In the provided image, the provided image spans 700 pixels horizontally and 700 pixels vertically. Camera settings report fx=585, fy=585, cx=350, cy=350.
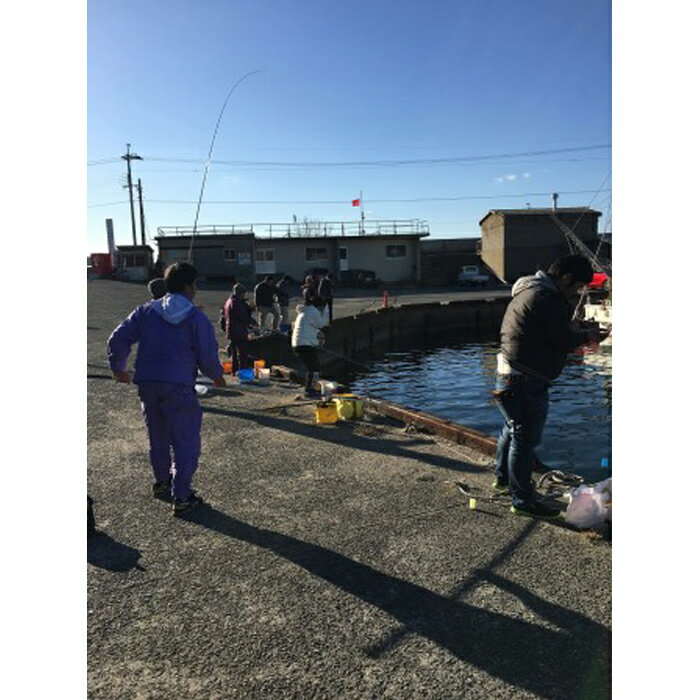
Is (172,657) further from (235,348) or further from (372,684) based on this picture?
(235,348)

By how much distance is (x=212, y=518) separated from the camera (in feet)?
14.4

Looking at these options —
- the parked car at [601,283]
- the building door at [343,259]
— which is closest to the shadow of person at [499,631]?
the parked car at [601,283]

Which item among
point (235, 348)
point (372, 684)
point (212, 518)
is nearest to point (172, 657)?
point (372, 684)

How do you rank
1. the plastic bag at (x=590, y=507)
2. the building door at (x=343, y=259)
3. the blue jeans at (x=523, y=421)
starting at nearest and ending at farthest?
the plastic bag at (x=590, y=507), the blue jeans at (x=523, y=421), the building door at (x=343, y=259)

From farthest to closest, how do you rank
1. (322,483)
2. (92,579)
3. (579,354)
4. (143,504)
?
(579,354)
(322,483)
(143,504)
(92,579)

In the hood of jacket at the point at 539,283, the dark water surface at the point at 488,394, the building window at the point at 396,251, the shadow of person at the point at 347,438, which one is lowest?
the dark water surface at the point at 488,394

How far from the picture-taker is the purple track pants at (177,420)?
14.4 feet

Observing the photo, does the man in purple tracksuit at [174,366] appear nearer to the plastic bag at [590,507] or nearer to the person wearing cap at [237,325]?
the plastic bag at [590,507]

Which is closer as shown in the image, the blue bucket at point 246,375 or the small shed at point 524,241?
the blue bucket at point 246,375

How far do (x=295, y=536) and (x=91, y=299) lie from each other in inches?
1214

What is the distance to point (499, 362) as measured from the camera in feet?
14.8

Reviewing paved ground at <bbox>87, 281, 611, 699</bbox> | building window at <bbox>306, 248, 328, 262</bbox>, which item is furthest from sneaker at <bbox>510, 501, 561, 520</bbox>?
building window at <bbox>306, 248, 328, 262</bbox>

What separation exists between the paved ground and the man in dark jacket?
0.35m

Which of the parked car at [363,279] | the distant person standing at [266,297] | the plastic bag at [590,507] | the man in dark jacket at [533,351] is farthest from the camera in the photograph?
the parked car at [363,279]
